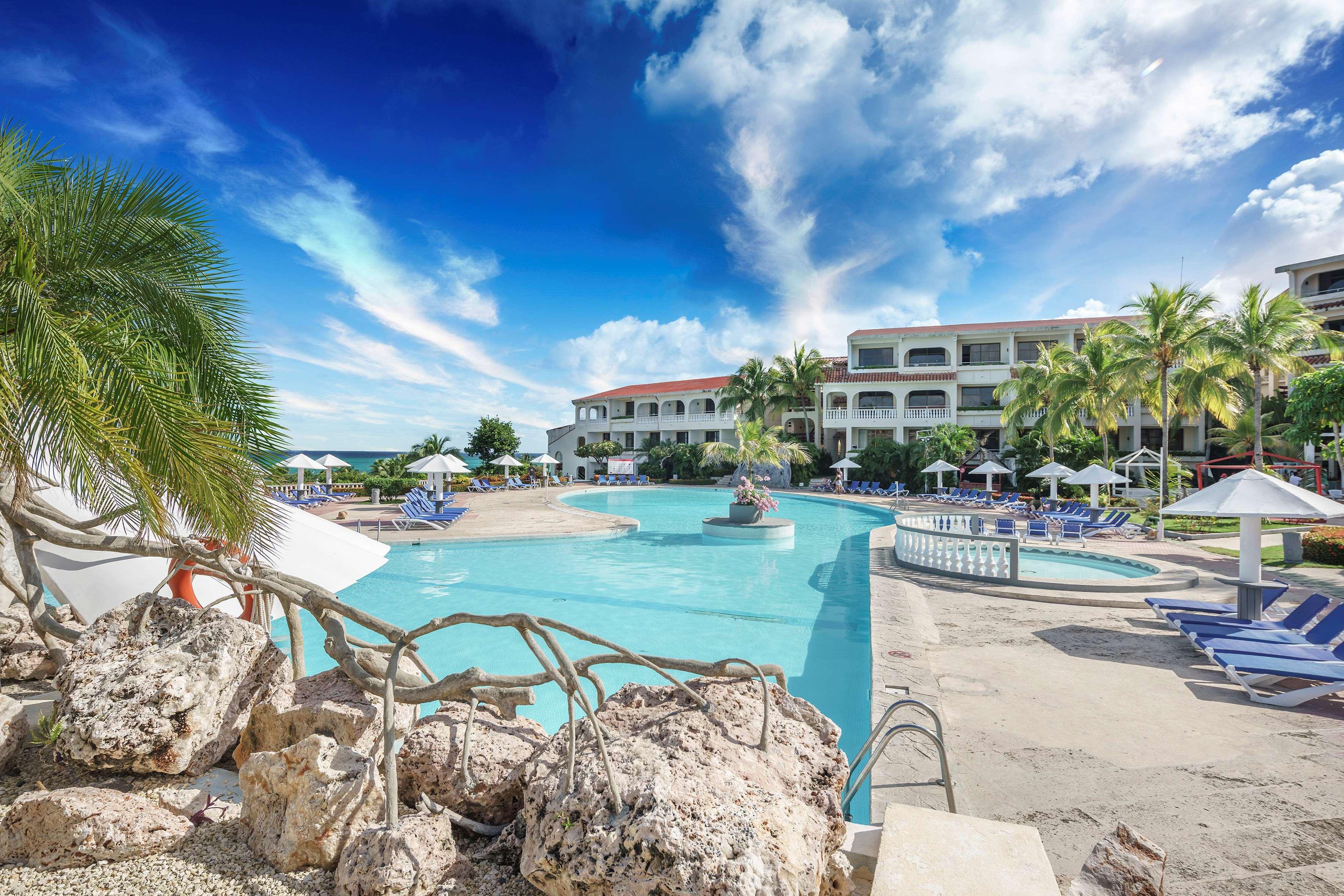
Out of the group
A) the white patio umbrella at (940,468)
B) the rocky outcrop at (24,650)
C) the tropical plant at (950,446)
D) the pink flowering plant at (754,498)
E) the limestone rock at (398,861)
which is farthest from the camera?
the tropical plant at (950,446)

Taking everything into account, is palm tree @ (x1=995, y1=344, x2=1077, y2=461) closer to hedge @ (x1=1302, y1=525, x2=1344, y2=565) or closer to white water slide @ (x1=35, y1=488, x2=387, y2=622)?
hedge @ (x1=1302, y1=525, x2=1344, y2=565)

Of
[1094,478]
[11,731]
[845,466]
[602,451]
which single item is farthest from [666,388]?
[11,731]

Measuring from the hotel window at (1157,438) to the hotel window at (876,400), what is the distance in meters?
14.9

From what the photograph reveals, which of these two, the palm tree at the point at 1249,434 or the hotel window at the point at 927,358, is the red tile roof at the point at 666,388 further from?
the palm tree at the point at 1249,434

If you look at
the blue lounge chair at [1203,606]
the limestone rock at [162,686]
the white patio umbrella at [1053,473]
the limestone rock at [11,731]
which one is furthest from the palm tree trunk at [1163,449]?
the limestone rock at [11,731]

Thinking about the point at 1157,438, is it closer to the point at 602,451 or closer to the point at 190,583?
the point at 602,451

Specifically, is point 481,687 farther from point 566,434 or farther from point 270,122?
point 566,434

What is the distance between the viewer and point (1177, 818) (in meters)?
3.23

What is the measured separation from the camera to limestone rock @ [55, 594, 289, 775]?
2.59 meters

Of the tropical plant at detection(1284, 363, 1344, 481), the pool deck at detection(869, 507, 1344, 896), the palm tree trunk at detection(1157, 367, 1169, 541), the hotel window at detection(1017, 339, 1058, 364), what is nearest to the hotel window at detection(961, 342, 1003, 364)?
the hotel window at detection(1017, 339, 1058, 364)

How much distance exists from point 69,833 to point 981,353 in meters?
45.2

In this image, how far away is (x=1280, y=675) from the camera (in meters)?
4.94

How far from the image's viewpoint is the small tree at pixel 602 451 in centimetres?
4878

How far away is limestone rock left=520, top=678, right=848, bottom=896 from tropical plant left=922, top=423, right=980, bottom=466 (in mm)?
33633
